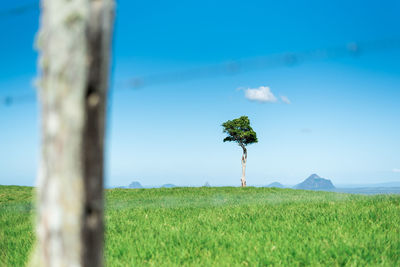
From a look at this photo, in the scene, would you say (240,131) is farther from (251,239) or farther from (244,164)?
(251,239)

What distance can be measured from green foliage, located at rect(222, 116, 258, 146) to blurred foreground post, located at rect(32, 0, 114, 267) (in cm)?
3625

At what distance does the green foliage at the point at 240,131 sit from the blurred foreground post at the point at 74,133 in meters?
36.2

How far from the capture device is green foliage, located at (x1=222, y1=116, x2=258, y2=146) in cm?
3826

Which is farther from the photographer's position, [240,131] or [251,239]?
[240,131]

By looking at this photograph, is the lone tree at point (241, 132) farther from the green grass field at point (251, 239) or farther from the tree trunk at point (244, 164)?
the green grass field at point (251, 239)

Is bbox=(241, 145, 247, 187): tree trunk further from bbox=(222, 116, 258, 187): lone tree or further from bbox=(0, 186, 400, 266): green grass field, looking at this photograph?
bbox=(0, 186, 400, 266): green grass field

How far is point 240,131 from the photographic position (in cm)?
3834

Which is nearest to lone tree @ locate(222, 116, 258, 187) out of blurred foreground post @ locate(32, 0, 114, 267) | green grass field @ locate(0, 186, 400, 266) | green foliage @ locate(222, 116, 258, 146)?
green foliage @ locate(222, 116, 258, 146)

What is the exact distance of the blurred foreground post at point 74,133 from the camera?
6.92 feet

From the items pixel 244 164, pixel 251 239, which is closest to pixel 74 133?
pixel 251 239

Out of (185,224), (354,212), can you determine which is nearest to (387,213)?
(354,212)

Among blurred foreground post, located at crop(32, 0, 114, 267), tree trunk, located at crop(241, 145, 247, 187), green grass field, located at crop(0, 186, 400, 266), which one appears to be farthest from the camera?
tree trunk, located at crop(241, 145, 247, 187)

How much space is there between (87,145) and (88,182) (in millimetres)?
223

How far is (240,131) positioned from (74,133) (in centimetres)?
3661
